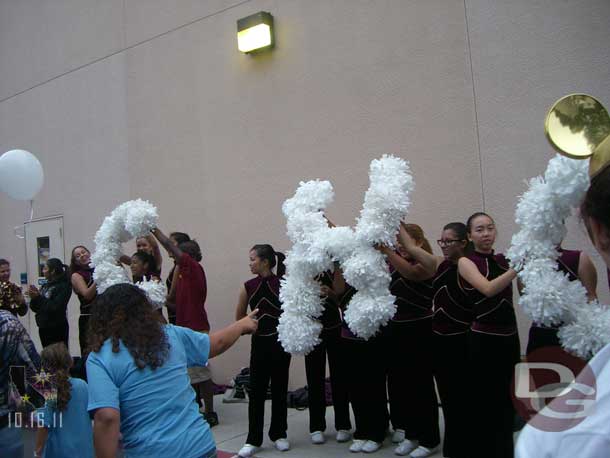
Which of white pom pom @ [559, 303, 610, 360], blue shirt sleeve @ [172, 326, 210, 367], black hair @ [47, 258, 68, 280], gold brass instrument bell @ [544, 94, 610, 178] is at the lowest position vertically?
white pom pom @ [559, 303, 610, 360]

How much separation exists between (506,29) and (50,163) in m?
7.56

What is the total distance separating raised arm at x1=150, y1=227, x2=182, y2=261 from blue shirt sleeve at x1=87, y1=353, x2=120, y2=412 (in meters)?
2.65

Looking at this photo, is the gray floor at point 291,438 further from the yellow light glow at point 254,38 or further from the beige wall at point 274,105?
the yellow light glow at point 254,38

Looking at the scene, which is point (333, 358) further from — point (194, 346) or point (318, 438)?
point (194, 346)

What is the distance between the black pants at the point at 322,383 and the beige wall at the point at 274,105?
5.08 feet

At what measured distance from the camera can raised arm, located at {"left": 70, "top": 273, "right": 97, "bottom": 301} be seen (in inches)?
225

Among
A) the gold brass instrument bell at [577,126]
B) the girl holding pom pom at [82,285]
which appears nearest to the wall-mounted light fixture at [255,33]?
the girl holding pom pom at [82,285]

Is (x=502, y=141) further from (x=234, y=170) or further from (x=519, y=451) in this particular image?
(x=519, y=451)

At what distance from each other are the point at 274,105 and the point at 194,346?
15.1ft

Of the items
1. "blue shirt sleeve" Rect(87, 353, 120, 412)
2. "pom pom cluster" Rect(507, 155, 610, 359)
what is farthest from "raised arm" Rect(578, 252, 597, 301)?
"blue shirt sleeve" Rect(87, 353, 120, 412)

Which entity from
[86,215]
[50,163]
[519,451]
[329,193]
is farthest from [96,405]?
[50,163]

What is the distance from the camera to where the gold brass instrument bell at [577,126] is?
6.23 ft

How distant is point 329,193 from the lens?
13.7 feet

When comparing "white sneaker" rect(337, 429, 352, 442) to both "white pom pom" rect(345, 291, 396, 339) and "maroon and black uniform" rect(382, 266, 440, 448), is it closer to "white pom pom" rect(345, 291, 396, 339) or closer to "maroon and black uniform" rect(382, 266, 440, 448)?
"maroon and black uniform" rect(382, 266, 440, 448)
